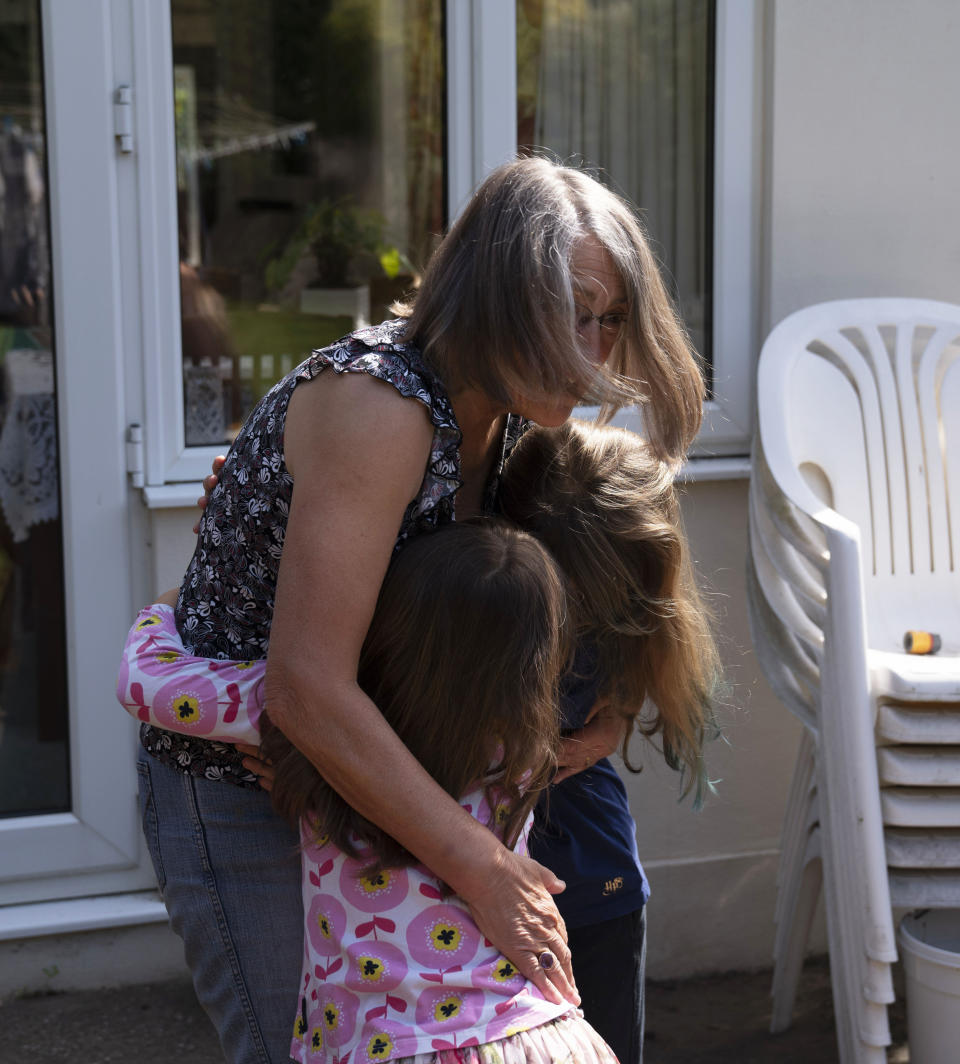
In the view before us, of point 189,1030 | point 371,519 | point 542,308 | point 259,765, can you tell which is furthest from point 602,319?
point 189,1030

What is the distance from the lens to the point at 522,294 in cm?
127

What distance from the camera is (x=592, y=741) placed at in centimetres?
152

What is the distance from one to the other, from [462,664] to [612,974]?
605 millimetres

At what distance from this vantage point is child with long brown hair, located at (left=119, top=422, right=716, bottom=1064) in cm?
124

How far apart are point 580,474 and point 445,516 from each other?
219 mm

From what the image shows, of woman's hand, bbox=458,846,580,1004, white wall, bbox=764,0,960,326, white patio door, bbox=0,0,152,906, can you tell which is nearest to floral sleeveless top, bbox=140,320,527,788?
woman's hand, bbox=458,846,580,1004

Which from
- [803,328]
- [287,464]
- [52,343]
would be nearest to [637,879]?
[287,464]

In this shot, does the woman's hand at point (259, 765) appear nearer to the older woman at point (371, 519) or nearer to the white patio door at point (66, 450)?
the older woman at point (371, 519)

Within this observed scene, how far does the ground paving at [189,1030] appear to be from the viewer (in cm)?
257

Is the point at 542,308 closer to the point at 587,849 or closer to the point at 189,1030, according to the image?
the point at 587,849

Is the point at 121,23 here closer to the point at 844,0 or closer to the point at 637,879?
the point at 844,0

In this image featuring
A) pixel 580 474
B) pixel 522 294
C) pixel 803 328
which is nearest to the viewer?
pixel 522 294

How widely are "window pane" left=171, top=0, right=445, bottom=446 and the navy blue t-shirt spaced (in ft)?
4.72

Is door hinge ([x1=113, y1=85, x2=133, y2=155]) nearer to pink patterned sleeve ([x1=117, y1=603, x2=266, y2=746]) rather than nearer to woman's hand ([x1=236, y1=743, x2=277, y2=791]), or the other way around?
pink patterned sleeve ([x1=117, y1=603, x2=266, y2=746])
